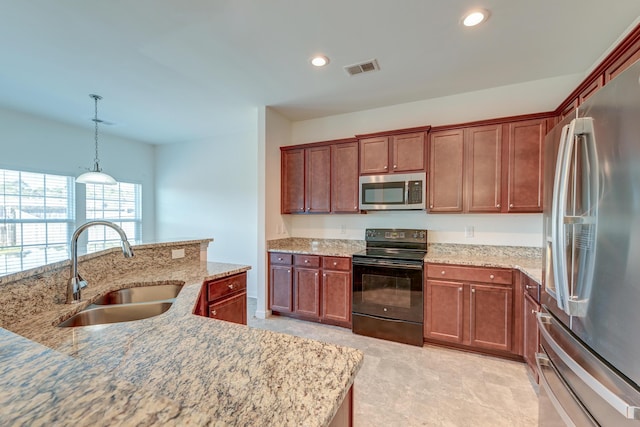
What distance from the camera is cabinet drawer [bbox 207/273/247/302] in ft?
6.55

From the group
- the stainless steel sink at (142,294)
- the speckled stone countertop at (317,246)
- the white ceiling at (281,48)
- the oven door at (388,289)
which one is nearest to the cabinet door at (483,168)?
the white ceiling at (281,48)

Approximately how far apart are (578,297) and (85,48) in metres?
3.81

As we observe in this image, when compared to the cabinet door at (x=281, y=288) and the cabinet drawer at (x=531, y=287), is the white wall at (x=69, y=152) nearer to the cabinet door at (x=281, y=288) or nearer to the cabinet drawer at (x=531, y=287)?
the cabinet door at (x=281, y=288)

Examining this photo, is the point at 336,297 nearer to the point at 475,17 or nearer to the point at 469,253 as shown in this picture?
the point at 469,253

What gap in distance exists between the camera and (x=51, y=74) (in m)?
2.83

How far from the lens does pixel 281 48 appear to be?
2.40m

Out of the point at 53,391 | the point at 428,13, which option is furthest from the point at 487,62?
the point at 53,391

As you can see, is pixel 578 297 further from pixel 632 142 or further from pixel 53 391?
pixel 53 391

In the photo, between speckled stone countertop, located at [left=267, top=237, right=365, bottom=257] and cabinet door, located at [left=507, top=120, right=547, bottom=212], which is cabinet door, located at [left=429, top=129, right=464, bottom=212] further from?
speckled stone countertop, located at [left=267, top=237, right=365, bottom=257]

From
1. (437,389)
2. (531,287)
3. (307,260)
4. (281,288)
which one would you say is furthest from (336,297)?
(531,287)

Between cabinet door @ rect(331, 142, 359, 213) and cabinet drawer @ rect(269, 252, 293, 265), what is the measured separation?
84cm

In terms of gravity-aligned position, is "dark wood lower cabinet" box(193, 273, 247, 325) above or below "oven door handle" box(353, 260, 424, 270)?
below

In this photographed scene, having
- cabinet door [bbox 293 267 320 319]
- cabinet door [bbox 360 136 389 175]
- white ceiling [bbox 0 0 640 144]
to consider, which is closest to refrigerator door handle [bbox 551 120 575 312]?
white ceiling [bbox 0 0 640 144]

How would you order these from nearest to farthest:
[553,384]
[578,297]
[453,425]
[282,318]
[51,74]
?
1. [578,297]
2. [553,384]
3. [453,425]
4. [51,74]
5. [282,318]
